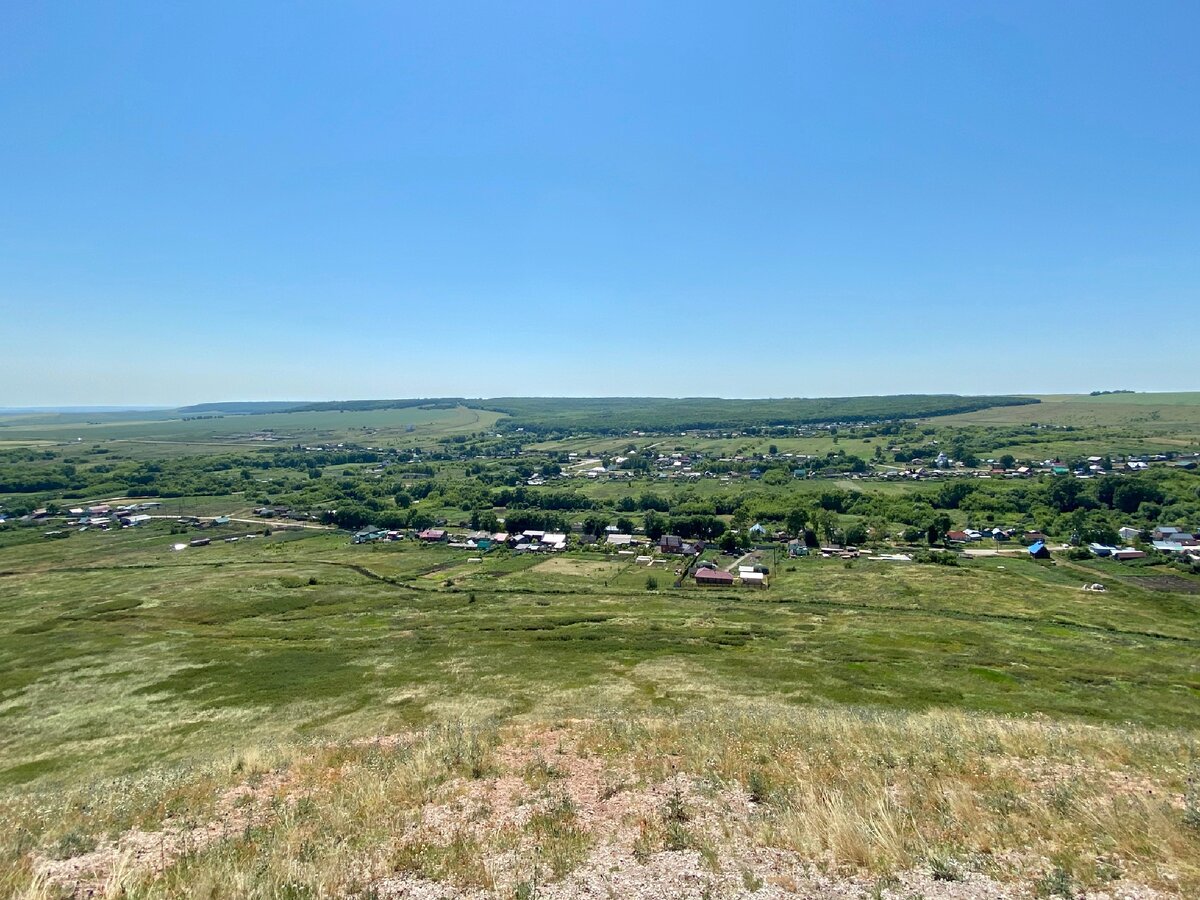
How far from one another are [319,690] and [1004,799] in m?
35.9

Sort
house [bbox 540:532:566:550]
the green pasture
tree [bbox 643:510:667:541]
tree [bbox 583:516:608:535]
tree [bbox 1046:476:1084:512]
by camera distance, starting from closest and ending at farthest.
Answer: the green pasture, house [bbox 540:532:566:550], tree [bbox 643:510:667:541], tree [bbox 583:516:608:535], tree [bbox 1046:476:1084:512]

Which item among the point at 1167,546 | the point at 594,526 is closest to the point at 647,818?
the point at 594,526

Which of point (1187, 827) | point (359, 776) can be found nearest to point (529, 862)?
point (359, 776)

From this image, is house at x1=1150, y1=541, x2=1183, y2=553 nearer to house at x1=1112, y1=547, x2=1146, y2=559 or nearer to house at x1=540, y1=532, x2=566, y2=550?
house at x1=1112, y1=547, x2=1146, y2=559

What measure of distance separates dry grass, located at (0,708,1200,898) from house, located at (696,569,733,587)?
46198mm

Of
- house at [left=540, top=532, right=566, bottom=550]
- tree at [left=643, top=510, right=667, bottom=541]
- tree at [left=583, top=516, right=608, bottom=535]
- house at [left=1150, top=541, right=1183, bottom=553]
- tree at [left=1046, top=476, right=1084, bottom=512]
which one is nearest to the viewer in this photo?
house at [left=1150, top=541, right=1183, bottom=553]

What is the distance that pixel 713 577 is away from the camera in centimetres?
6431

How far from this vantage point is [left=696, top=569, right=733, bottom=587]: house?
2509 inches

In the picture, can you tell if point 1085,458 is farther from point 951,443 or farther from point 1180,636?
point 1180,636

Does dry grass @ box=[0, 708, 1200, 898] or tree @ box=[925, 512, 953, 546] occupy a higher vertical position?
dry grass @ box=[0, 708, 1200, 898]

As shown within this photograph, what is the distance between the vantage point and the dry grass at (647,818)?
955cm

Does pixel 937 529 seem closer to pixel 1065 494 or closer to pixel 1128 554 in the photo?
pixel 1128 554

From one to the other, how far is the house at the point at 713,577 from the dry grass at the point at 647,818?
46198 millimetres

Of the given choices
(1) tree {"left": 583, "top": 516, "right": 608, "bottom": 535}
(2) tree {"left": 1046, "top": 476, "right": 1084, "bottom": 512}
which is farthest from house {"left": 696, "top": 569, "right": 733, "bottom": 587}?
(2) tree {"left": 1046, "top": 476, "right": 1084, "bottom": 512}
